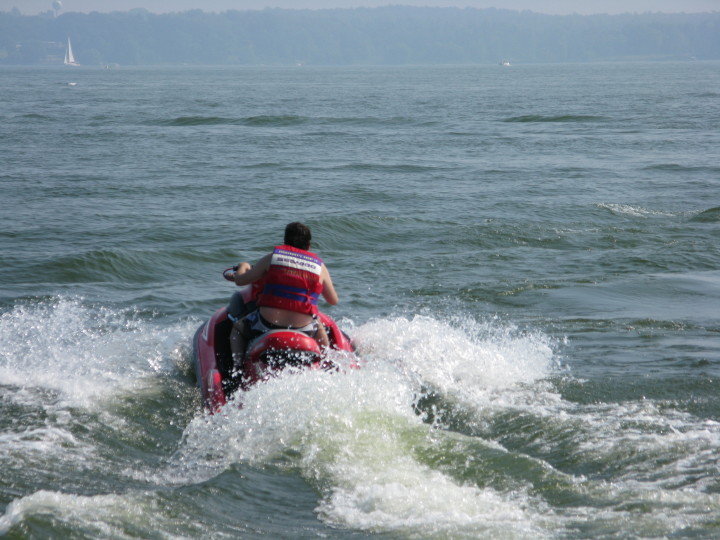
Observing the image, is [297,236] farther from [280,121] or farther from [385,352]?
[280,121]

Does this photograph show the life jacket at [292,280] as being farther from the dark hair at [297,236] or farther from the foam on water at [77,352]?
the foam on water at [77,352]

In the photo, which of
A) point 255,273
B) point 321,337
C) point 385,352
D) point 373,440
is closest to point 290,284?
point 255,273

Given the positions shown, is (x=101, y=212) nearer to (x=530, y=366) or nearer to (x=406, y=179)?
(x=406, y=179)

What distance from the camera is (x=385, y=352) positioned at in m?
7.96

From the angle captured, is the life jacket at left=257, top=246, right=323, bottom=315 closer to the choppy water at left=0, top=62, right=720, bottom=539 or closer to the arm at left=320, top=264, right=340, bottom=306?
the arm at left=320, top=264, right=340, bottom=306

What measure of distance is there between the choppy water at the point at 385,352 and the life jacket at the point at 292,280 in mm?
704

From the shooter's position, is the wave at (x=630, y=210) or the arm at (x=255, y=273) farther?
the wave at (x=630, y=210)

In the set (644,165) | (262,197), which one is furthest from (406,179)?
(644,165)

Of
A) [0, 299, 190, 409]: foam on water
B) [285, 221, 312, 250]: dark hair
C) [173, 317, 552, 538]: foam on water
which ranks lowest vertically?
[0, 299, 190, 409]: foam on water

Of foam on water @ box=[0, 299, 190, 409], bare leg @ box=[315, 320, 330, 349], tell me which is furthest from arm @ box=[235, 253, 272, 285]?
foam on water @ box=[0, 299, 190, 409]

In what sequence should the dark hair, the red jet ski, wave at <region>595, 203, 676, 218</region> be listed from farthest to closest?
wave at <region>595, 203, 676, 218</region>
the dark hair
the red jet ski

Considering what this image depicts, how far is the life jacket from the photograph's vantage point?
21.9 feet

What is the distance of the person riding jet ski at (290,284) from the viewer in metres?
6.69

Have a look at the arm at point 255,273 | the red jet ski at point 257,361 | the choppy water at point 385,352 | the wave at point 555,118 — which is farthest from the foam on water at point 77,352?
the wave at point 555,118
